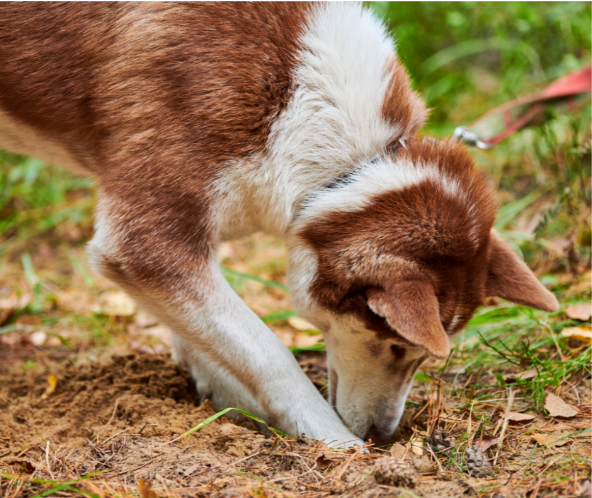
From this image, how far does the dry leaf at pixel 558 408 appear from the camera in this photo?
236 centimetres

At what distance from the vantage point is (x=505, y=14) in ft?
19.6

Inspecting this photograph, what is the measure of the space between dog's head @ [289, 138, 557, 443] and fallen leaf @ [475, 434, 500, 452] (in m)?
0.41

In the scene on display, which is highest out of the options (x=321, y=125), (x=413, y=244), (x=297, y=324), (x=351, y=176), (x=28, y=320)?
(x=321, y=125)

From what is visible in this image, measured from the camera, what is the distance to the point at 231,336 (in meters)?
2.42

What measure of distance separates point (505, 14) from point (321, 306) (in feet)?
16.0

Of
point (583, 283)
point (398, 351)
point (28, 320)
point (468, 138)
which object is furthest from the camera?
point (28, 320)

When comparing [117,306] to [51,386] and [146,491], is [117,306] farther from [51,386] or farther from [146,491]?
[146,491]

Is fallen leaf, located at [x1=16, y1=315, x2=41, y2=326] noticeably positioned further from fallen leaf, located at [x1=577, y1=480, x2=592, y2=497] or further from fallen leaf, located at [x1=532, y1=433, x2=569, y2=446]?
fallen leaf, located at [x1=577, y1=480, x2=592, y2=497]

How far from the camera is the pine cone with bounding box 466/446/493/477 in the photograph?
2014 mm

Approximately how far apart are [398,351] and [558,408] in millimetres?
715

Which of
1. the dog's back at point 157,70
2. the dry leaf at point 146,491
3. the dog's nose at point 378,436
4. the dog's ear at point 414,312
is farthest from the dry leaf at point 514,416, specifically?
the dog's back at point 157,70

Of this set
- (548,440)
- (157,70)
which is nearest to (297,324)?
(548,440)

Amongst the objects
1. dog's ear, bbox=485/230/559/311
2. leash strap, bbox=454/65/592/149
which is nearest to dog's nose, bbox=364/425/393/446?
dog's ear, bbox=485/230/559/311

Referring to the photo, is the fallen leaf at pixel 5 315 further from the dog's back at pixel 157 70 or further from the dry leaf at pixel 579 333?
the dry leaf at pixel 579 333
